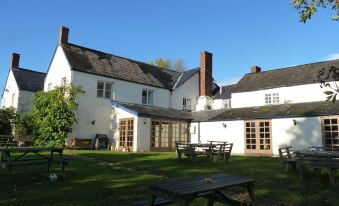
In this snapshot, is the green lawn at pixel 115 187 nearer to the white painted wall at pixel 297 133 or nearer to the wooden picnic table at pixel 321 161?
the wooden picnic table at pixel 321 161

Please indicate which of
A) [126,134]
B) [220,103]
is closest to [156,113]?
[126,134]

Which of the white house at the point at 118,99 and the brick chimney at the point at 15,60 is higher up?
the brick chimney at the point at 15,60

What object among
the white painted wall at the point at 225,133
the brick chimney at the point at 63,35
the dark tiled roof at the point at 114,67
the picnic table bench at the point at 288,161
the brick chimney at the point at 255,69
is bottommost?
the picnic table bench at the point at 288,161

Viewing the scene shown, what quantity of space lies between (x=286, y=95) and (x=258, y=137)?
18.7 feet

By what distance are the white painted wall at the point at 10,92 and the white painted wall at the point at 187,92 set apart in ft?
58.4

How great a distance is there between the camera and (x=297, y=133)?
20875 mm

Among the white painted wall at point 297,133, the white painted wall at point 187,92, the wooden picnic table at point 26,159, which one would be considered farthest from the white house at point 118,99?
the wooden picnic table at point 26,159

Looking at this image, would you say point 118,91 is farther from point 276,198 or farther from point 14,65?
point 276,198

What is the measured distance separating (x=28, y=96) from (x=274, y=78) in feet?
87.2

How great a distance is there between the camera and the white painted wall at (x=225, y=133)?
77.8ft

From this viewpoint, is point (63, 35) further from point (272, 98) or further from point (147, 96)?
point (272, 98)

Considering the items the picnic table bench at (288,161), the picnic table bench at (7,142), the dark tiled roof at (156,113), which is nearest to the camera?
the picnic table bench at (288,161)

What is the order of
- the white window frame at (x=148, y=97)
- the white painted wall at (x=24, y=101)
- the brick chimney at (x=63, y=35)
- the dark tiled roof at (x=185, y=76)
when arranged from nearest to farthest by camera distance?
the brick chimney at (x=63, y=35), the white window frame at (x=148, y=97), the dark tiled roof at (x=185, y=76), the white painted wall at (x=24, y=101)

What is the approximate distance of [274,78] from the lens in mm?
28422
